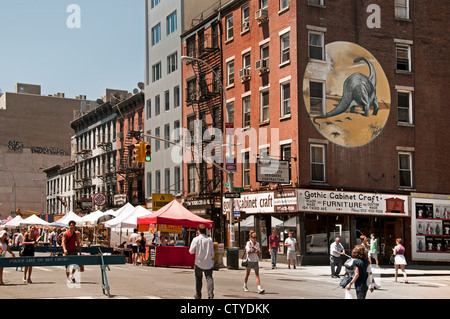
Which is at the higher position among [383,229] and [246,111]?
[246,111]

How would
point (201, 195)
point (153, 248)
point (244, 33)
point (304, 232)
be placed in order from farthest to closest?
1. point (201, 195)
2. point (244, 33)
3. point (304, 232)
4. point (153, 248)

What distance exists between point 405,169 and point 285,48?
10.6 m

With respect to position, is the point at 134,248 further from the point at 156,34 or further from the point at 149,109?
the point at 156,34

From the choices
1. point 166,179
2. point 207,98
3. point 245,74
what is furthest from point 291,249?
point 166,179

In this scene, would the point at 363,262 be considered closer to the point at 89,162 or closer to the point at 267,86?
the point at 267,86

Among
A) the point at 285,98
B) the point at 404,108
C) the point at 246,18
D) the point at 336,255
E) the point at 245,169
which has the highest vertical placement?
the point at 246,18

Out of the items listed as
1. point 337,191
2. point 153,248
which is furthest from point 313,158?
point 153,248

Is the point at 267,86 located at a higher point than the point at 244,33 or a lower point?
lower

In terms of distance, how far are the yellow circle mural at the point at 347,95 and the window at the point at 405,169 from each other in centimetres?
255

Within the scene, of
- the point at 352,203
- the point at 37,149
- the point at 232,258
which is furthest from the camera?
the point at 37,149

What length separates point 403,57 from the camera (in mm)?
38656

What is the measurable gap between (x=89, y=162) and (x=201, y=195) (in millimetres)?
31243

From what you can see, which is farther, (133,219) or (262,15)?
(262,15)

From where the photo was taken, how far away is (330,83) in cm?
3581
